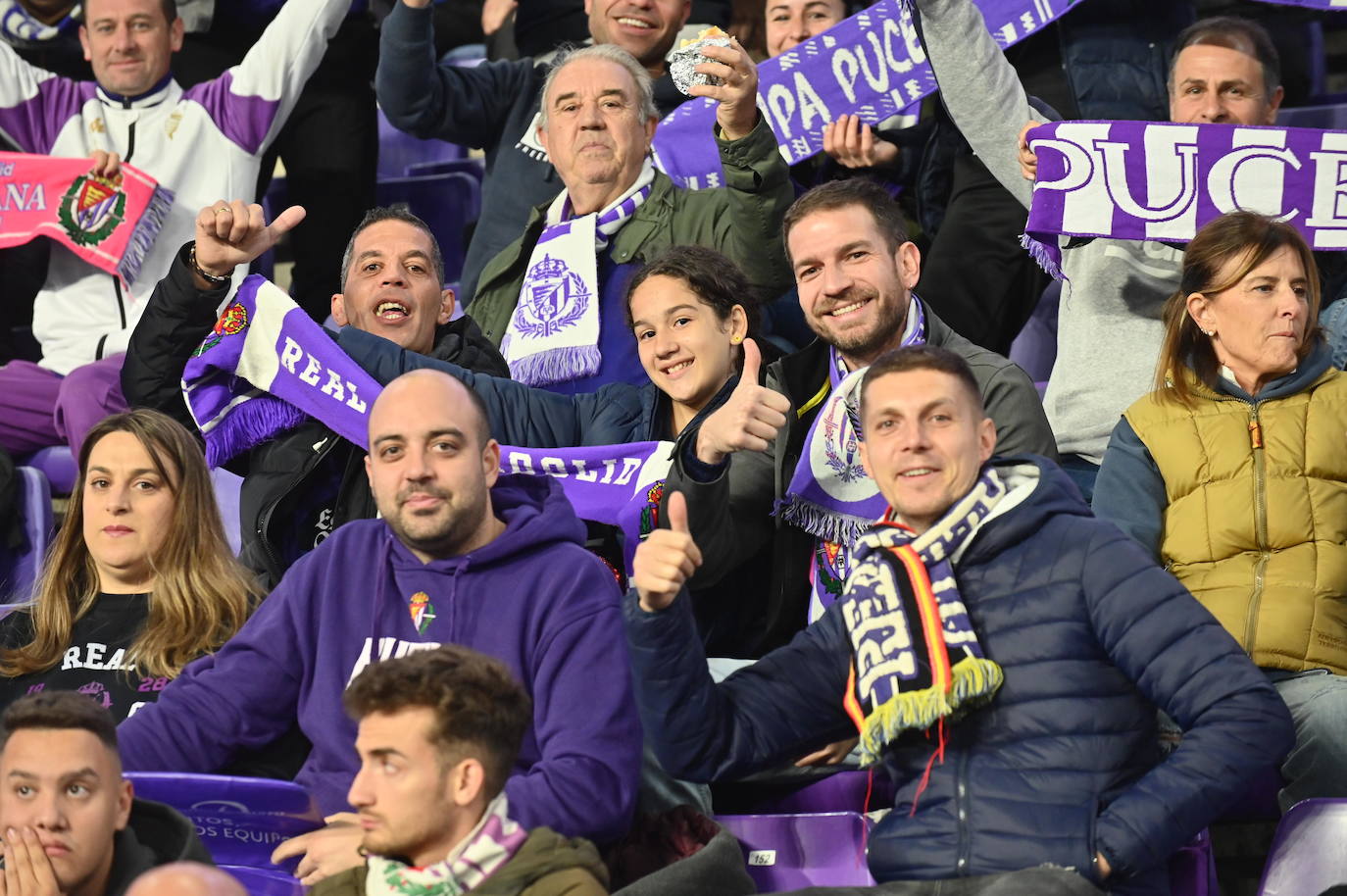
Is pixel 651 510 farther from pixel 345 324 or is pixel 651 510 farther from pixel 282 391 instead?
pixel 345 324

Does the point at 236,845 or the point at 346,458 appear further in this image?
the point at 346,458

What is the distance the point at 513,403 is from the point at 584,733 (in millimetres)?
1453

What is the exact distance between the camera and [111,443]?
404 centimetres

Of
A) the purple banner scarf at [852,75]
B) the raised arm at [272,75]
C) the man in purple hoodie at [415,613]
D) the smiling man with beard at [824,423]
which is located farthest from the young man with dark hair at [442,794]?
the raised arm at [272,75]

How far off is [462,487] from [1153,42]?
2.96 metres

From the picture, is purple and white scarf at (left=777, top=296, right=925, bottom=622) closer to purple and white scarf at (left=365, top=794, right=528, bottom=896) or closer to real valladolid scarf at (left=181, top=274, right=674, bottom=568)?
real valladolid scarf at (left=181, top=274, right=674, bottom=568)

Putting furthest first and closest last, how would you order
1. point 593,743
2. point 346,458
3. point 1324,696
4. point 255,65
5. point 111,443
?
point 255,65
point 346,458
point 111,443
point 1324,696
point 593,743

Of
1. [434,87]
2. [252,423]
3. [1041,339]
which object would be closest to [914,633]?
[252,423]

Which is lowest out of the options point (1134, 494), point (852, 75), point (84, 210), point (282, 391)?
point (1134, 494)

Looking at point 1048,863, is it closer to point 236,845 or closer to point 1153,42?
point 236,845

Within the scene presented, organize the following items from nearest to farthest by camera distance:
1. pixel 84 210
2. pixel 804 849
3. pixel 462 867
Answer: pixel 462 867
pixel 804 849
pixel 84 210

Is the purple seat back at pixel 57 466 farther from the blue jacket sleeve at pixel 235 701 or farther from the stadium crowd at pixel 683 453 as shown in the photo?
the blue jacket sleeve at pixel 235 701

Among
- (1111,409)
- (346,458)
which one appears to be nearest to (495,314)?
(346,458)

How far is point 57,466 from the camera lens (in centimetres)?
543
